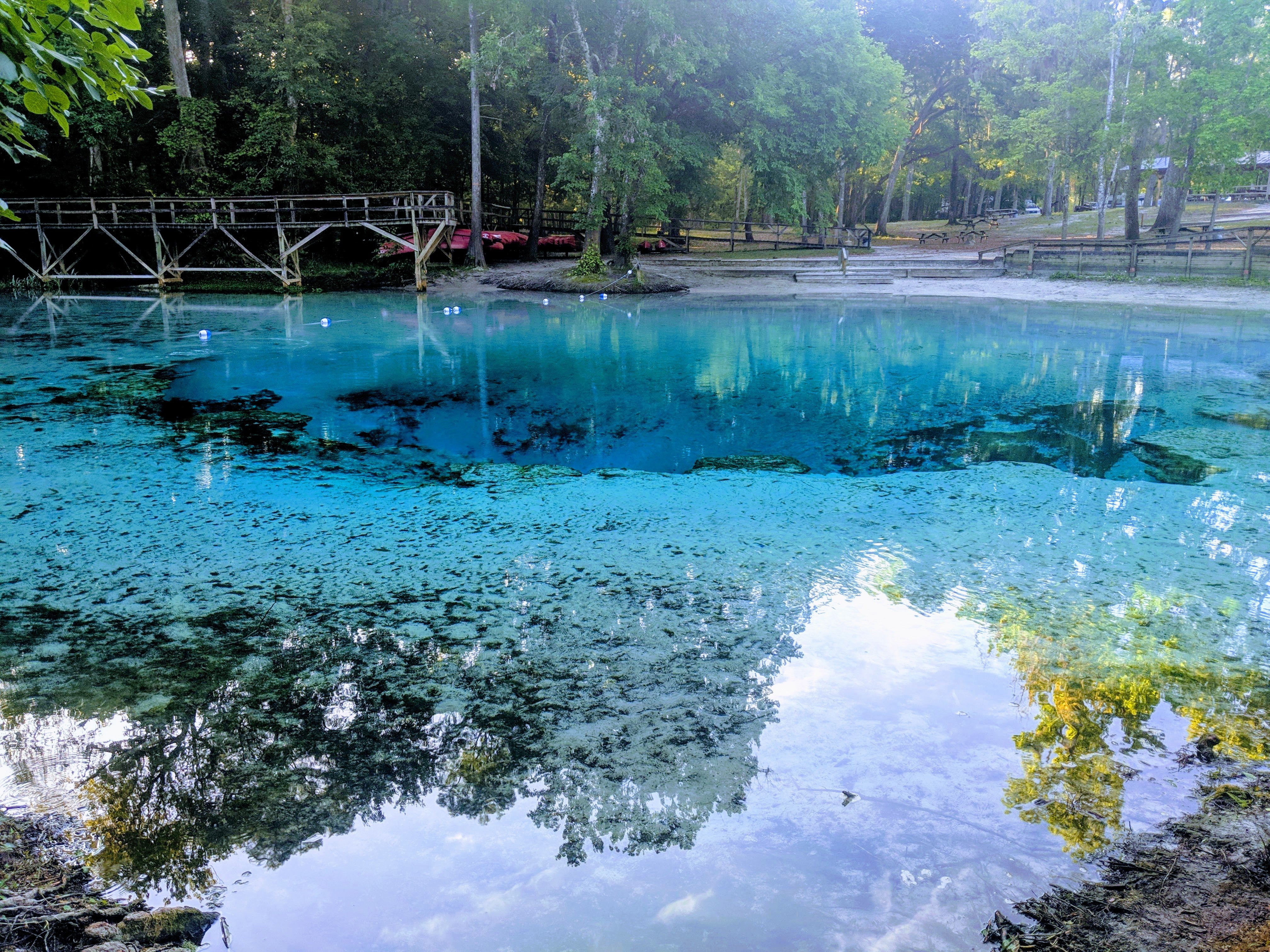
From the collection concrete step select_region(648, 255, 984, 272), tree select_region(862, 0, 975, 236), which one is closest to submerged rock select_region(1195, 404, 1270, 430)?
concrete step select_region(648, 255, 984, 272)

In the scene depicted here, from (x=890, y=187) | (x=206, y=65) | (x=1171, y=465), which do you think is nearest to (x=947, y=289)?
(x=890, y=187)

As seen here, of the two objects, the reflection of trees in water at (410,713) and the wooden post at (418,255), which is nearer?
the reflection of trees in water at (410,713)

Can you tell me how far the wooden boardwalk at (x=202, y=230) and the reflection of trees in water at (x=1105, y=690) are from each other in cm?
2202

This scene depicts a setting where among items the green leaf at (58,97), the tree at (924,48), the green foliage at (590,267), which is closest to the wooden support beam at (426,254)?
the green foliage at (590,267)

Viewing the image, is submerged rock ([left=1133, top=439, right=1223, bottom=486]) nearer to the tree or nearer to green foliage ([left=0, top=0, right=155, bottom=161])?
green foliage ([left=0, top=0, right=155, bottom=161])

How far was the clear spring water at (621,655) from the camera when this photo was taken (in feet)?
10.7

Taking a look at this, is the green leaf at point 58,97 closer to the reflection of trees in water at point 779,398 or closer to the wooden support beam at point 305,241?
the reflection of trees in water at point 779,398

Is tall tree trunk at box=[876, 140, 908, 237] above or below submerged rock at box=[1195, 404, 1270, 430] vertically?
above

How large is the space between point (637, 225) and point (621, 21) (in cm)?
665

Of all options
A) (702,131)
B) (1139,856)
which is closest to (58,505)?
(1139,856)

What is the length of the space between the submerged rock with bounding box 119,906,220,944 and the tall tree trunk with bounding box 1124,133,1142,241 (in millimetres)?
27673

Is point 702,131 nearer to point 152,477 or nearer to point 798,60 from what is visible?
point 798,60

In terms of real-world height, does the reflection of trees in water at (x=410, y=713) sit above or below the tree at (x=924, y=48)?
below

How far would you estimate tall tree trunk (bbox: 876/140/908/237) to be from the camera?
37.8 m
